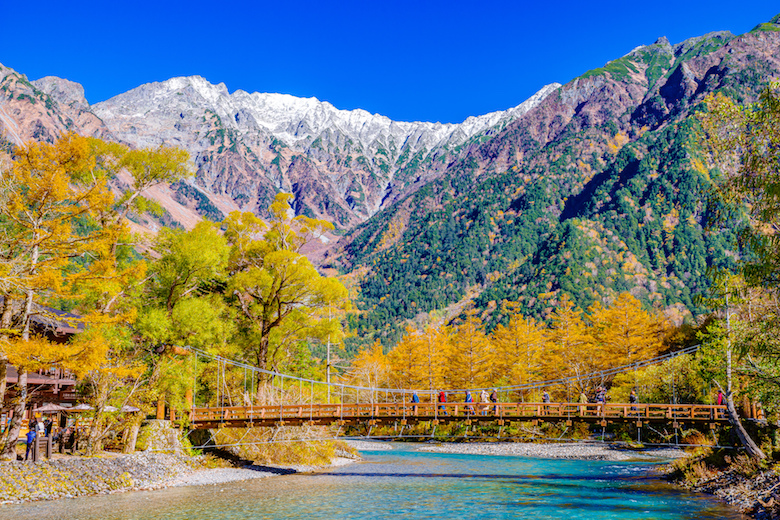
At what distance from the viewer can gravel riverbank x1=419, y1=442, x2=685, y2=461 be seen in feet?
125

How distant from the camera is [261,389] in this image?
31.4 meters

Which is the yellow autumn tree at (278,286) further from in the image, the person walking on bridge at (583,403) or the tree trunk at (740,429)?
the tree trunk at (740,429)

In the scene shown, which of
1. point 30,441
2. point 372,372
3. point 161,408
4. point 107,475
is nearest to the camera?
point 30,441

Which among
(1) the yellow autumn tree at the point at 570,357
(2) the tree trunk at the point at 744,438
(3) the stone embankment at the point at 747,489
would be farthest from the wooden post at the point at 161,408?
(1) the yellow autumn tree at the point at 570,357

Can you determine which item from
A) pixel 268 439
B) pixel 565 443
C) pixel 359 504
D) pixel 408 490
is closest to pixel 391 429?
pixel 565 443

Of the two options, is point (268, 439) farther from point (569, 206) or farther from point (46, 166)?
point (569, 206)

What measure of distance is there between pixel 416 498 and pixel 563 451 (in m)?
20.9

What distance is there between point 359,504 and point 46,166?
50.3ft

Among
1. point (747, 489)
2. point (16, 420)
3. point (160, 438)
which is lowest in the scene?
point (747, 489)

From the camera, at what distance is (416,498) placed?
911 inches

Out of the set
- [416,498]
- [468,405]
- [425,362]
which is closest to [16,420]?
[416,498]

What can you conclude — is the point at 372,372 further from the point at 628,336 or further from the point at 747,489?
the point at 747,489

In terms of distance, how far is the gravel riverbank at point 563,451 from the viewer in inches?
1499

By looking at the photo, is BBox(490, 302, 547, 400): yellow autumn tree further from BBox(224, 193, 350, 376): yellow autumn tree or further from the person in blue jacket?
the person in blue jacket
